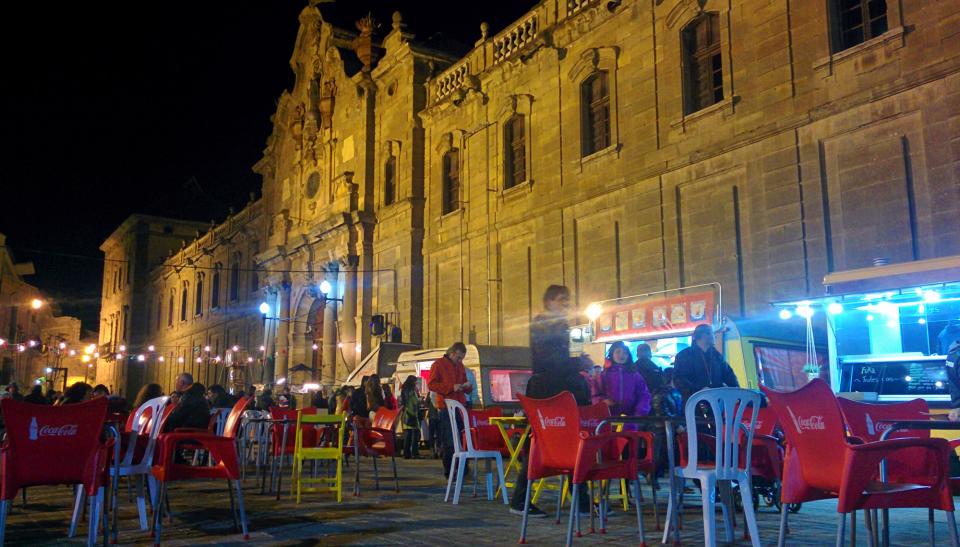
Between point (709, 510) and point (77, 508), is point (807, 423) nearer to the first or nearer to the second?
point (709, 510)

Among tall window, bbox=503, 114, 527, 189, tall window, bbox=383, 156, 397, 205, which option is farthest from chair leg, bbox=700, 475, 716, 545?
tall window, bbox=383, 156, 397, 205

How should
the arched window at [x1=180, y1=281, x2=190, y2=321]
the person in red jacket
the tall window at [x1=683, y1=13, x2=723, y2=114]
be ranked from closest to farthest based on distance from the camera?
the person in red jacket → the tall window at [x1=683, y1=13, x2=723, y2=114] → the arched window at [x1=180, y1=281, x2=190, y2=321]

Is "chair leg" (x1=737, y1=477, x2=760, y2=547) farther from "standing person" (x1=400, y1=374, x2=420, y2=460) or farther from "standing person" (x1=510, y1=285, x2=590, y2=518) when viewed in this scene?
"standing person" (x1=400, y1=374, x2=420, y2=460)

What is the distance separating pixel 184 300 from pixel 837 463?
53166 millimetres

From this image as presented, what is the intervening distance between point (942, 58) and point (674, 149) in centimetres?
563

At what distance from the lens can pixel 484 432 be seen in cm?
909

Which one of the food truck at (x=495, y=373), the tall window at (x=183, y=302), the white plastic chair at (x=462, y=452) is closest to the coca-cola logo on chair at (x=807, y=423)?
the white plastic chair at (x=462, y=452)

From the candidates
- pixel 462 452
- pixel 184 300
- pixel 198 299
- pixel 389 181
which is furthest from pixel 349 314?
pixel 184 300

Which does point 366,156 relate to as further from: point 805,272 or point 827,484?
point 827,484

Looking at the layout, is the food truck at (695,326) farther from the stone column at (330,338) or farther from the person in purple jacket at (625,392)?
the stone column at (330,338)

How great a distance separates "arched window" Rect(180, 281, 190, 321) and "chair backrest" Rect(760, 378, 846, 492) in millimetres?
51796

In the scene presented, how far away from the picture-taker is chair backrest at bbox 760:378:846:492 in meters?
4.12

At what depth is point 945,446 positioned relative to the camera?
4.07 metres

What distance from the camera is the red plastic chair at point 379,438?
985 cm
